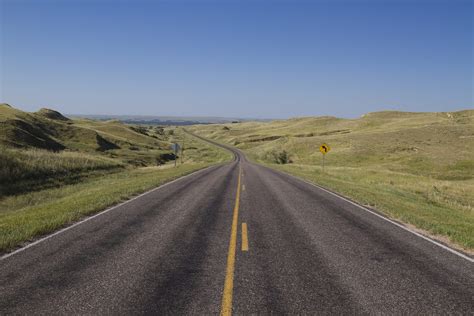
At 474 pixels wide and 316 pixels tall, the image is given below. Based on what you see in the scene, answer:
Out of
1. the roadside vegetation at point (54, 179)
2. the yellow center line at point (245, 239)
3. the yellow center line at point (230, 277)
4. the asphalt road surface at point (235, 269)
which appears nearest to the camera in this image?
the yellow center line at point (230, 277)

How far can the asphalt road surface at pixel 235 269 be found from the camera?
5395mm

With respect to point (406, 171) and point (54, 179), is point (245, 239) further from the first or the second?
point (406, 171)

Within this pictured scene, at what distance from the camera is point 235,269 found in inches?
268

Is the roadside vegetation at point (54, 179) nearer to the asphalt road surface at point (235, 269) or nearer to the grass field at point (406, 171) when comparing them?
the asphalt road surface at point (235, 269)

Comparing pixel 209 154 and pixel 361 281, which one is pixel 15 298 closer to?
pixel 361 281

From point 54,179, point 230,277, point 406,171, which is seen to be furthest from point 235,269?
point 406,171

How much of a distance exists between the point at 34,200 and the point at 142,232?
1397 centimetres

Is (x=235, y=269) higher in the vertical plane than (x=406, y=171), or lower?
higher

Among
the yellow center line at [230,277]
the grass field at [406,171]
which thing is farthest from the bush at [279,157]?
the yellow center line at [230,277]

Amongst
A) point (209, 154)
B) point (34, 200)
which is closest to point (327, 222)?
point (34, 200)

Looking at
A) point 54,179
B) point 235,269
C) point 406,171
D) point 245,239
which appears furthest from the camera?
point 406,171

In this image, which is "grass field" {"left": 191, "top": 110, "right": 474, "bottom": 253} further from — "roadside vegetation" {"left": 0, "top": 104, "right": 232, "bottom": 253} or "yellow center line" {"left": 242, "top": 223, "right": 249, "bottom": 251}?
"roadside vegetation" {"left": 0, "top": 104, "right": 232, "bottom": 253}

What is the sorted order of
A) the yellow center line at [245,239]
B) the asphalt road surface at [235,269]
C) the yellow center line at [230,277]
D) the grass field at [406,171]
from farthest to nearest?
the grass field at [406,171] < the yellow center line at [245,239] < the asphalt road surface at [235,269] < the yellow center line at [230,277]

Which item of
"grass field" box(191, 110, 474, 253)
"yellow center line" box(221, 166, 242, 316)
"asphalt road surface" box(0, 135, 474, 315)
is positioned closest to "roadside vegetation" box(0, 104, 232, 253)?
"asphalt road surface" box(0, 135, 474, 315)
